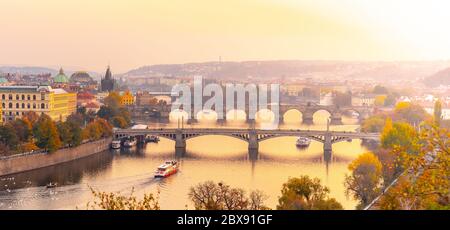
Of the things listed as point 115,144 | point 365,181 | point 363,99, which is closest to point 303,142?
point 115,144

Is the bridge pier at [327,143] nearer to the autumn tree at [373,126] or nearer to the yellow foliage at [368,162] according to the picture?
the autumn tree at [373,126]

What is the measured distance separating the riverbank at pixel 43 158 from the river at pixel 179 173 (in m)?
0.19

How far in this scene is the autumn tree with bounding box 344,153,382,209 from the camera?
8.45 m

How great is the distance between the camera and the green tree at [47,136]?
40.6 ft

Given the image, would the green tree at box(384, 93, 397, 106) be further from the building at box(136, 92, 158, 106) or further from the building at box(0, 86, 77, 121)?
the building at box(0, 86, 77, 121)

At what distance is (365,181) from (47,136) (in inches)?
237

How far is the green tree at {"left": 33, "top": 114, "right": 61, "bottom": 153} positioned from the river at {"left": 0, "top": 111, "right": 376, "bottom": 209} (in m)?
0.42

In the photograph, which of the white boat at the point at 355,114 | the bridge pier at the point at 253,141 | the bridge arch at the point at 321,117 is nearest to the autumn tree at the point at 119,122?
the bridge pier at the point at 253,141

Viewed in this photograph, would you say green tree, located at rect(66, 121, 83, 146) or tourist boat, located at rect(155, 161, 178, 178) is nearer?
tourist boat, located at rect(155, 161, 178, 178)

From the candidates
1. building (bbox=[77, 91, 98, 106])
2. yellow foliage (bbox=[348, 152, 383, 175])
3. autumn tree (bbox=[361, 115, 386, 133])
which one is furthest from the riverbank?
building (bbox=[77, 91, 98, 106])

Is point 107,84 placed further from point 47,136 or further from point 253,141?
point 47,136

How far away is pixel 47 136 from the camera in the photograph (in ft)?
41.0

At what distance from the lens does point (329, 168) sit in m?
12.6
